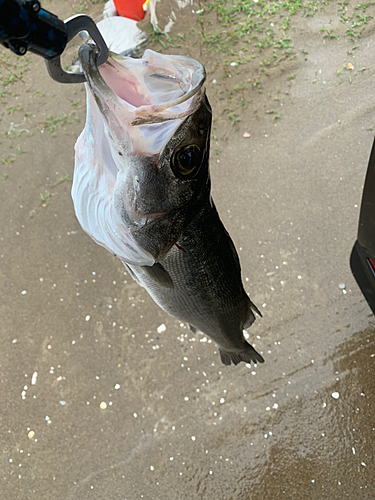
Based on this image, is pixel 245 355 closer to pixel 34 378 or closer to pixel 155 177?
pixel 155 177

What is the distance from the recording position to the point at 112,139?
0.94m

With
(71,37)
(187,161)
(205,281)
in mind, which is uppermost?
(71,37)

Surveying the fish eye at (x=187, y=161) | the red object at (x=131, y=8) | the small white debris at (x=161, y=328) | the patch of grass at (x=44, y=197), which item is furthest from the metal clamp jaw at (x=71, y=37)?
the red object at (x=131, y=8)

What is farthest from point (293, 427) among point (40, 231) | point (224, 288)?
point (40, 231)

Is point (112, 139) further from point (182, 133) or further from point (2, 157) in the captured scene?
point (2, 157)

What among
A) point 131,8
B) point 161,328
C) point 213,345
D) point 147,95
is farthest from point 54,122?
point 147,95

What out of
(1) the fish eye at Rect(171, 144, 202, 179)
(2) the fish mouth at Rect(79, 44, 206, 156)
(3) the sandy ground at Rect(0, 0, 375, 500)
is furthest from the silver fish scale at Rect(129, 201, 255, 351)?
(3) the sandy ground at Rect(0, 0, 375, 500)

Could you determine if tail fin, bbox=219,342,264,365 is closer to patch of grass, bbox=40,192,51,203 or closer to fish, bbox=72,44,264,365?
fish, bbox=72,44,264,365

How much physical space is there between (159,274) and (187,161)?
0.42 metres

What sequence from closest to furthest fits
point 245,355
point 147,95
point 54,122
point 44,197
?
point 147,95 < point 245,355 < point 44,197 < point 54,122

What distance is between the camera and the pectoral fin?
4.09ft

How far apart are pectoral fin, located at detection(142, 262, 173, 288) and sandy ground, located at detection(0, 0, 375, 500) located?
1.56m

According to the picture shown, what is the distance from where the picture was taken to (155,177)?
100cm

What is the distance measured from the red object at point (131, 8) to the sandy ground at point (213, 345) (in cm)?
62
